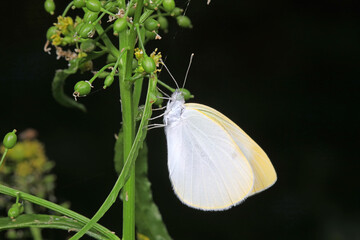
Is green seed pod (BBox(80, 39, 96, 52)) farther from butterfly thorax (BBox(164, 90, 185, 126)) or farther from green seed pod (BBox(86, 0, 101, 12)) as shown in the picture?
butterfly thorax (BBox(164, 90, 185, 126))

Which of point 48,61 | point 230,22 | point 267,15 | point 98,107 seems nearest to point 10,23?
point 48,61

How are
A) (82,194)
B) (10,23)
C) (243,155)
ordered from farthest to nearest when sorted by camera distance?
(82,194), (10,23), (243,155)

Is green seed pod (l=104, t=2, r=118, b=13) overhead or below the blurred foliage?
overhead

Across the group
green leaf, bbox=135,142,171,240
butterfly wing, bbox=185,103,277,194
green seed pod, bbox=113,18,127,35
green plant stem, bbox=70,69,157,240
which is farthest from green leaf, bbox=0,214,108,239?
butterfly wing, bbox=185,103,277,194

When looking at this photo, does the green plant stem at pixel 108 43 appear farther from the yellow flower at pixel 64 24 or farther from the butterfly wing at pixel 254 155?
the butterfly wing at pixel 254 155

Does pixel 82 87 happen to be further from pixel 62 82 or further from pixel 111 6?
pixel 62 82

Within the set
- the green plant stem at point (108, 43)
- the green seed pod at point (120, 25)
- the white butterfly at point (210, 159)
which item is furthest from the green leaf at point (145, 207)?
the green seed pod at point (120, 25)

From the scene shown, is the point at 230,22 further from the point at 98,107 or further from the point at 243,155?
the point at 243,155
